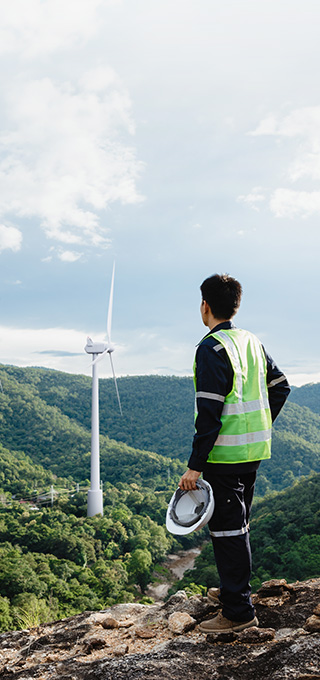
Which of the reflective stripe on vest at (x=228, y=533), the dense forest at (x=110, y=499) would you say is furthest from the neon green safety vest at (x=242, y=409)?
the dense forest at (x=110, y=499)

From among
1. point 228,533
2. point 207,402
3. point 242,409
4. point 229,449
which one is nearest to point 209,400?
point 207,402

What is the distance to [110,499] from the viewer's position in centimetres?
6550

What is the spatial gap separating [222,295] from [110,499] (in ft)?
216

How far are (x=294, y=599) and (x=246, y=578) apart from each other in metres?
1.27

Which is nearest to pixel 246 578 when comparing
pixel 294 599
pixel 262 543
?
pixel 294 599

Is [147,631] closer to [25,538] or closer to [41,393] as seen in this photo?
[25,538]

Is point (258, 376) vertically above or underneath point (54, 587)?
above

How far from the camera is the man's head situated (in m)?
4.11

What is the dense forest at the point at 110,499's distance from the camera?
98.9ft

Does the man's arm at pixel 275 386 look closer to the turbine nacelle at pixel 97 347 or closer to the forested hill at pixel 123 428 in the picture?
the turbine nacelle at pixel 97 347

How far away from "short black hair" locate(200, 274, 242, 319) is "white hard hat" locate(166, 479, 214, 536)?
148 centimetres

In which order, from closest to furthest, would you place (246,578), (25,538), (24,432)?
1. (246,578)
2. (25,538)
3. (24,432)

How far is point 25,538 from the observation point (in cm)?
4259

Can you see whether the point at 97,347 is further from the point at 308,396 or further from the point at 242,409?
the point at 308,396
